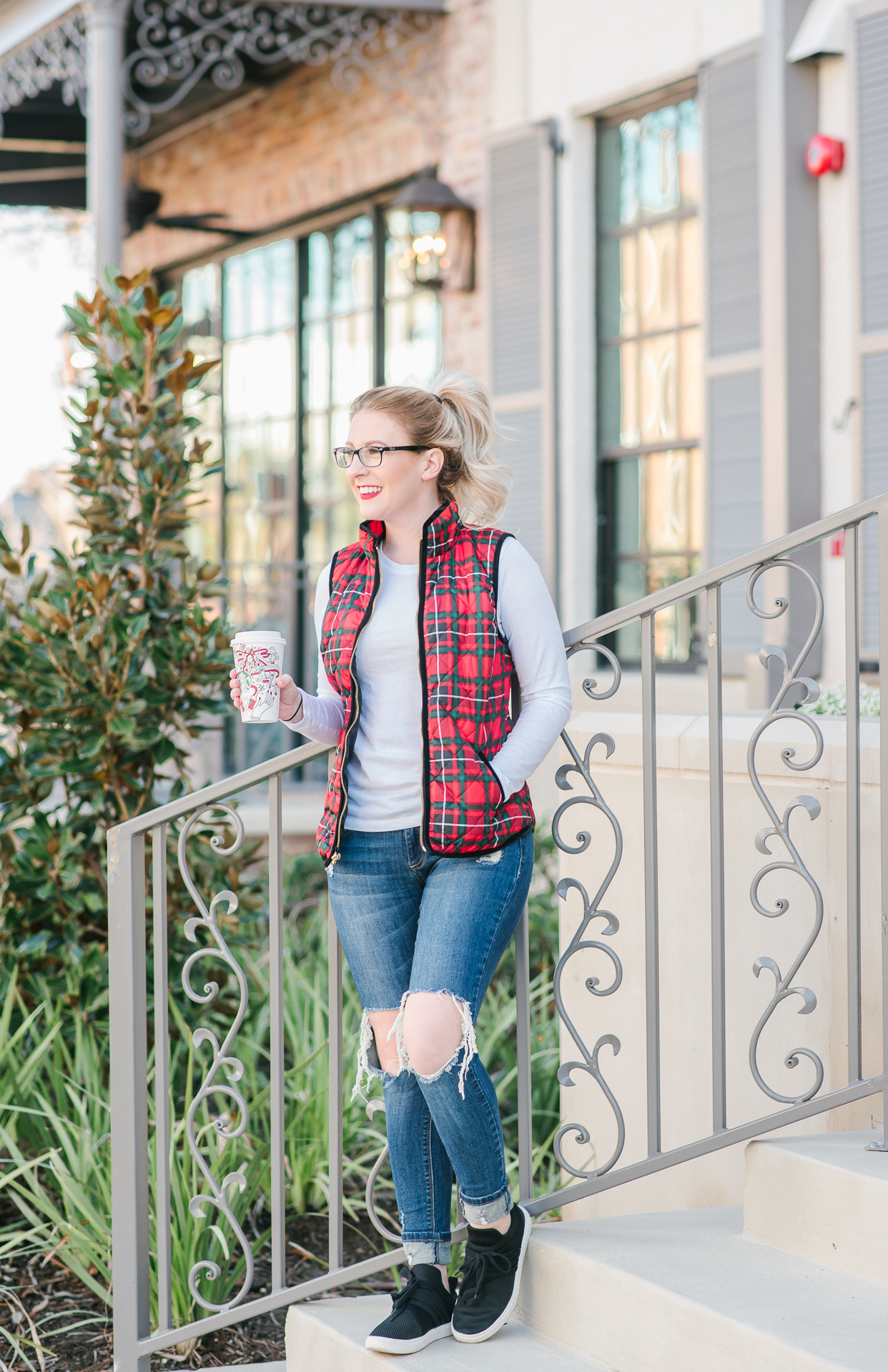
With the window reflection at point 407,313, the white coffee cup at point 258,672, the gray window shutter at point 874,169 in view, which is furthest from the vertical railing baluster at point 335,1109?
the window reflection at point 407,313

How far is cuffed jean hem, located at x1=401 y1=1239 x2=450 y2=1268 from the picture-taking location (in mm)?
2369

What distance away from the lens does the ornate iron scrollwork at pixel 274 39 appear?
6883mm

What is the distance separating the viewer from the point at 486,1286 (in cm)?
236

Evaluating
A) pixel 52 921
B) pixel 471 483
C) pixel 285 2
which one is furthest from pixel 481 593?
pixel 285 2

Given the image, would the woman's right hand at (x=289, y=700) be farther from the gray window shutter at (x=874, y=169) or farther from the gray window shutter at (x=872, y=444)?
the gray window shutter at (x=874, y=169)

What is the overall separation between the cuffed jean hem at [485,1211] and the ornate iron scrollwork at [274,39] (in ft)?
18.4

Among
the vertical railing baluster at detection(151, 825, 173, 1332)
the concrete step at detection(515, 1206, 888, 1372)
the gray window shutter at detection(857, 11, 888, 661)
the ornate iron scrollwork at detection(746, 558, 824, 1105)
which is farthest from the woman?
the gray window shutter at detection(857, 11, 888, 661)

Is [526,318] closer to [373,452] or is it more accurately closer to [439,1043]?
[373,452]

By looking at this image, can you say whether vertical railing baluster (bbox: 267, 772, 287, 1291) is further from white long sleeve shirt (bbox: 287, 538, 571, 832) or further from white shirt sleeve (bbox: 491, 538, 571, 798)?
white shirt sleeve (bbox: 491, 538, 571, 798)

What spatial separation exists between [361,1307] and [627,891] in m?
1.00

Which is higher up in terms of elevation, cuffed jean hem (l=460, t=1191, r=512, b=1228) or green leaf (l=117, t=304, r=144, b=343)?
green leaf (l=117, t=304, r=144, b=343)

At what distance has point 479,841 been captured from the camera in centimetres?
221

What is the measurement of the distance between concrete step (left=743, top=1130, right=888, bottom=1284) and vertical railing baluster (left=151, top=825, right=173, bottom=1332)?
3.44ft

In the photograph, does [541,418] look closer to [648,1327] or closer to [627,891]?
[627,891]
